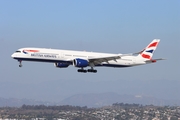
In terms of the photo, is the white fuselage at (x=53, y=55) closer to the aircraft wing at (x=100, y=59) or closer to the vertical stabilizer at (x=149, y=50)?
the aircraft wing at (x=100, y=59)

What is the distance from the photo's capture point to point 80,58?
3445 inches

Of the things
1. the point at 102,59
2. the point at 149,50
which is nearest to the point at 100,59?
the point at 102,59

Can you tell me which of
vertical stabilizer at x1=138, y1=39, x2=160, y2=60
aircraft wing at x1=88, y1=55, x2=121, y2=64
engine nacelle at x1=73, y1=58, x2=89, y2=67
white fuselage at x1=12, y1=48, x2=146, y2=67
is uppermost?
vertical stabilizer at x1=138, y1=39, x2=160, y2=60

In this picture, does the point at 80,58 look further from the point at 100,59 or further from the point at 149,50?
the point at 149,50

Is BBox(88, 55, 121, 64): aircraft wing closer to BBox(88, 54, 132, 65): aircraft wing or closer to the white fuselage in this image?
BBox(88, 54, 132, 65): aircraft wing

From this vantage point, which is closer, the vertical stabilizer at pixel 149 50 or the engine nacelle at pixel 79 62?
the engine nacelle at pixel 79 62

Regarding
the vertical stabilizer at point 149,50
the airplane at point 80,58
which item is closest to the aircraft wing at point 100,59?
the airplane at point 80,58

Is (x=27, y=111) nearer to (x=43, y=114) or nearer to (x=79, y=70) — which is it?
(x=43, y=114)

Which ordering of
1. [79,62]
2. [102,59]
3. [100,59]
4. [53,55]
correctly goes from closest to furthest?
1. [53,55]
2. [79,62]
3. [100,59]
4. [102,59]

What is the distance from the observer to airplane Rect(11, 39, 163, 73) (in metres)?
83.1

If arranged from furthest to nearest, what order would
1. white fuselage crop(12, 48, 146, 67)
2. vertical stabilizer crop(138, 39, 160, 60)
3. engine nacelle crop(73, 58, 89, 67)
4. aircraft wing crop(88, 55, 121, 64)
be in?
vertical stabilizer crop(138, 39, 160, 60) → aircraft wing crop(88, 55, 121, 64) → engine nacelle crop(73, 58, 89, 67) → white fuselage crop(12, 48, 146, 67)

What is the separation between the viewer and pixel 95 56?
3538 inches

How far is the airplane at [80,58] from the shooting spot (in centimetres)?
8312

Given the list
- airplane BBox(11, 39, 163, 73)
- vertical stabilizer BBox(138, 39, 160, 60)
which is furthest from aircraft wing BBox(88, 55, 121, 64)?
vertical stabilizer BBox(138, 39, 160, 60)
